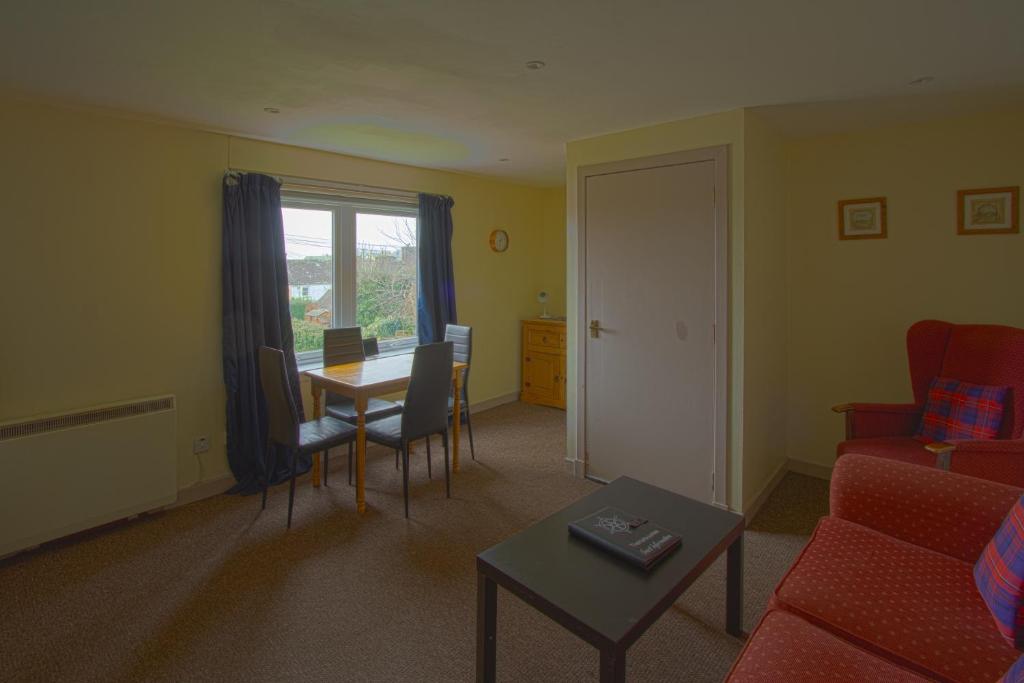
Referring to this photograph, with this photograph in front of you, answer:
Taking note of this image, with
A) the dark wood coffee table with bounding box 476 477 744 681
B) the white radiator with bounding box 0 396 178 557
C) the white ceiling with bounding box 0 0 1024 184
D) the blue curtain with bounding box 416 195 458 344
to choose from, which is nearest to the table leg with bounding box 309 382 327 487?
the white radiator with bounding box 0 396 178 557

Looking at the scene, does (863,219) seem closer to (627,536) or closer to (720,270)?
(720,270)

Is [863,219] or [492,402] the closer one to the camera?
[863,219]

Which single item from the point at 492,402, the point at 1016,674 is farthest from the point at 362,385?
the point at 1016,674

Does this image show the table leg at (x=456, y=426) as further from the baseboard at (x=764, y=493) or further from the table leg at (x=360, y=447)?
the baseboard at (x=764, y=493)

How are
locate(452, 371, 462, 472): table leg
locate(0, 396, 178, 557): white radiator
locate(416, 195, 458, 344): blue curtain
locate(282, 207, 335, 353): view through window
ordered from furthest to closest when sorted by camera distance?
locate(416, 195, 458, 344): blue curtain, locate(282, 207, 335, 353): view through window, locate(452, 371, 462, 472): table leg, locate(0, 396, 178, 557): white radiator

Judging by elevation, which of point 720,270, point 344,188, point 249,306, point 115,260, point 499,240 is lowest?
point 249,306

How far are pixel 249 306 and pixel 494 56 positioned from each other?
7.27 feet

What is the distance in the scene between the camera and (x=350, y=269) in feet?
13.5

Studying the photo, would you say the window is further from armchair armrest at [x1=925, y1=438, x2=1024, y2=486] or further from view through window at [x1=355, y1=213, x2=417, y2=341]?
armchair armrest at [x1=925, y1=438, x2=1024, y2=486]

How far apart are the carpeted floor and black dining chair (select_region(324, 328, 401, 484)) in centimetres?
50

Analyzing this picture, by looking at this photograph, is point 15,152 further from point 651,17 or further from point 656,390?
point 656,390

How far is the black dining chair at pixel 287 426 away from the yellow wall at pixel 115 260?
0.60 meters

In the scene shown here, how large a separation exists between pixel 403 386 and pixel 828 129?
120 inches

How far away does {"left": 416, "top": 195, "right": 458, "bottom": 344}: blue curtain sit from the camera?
4387mm
